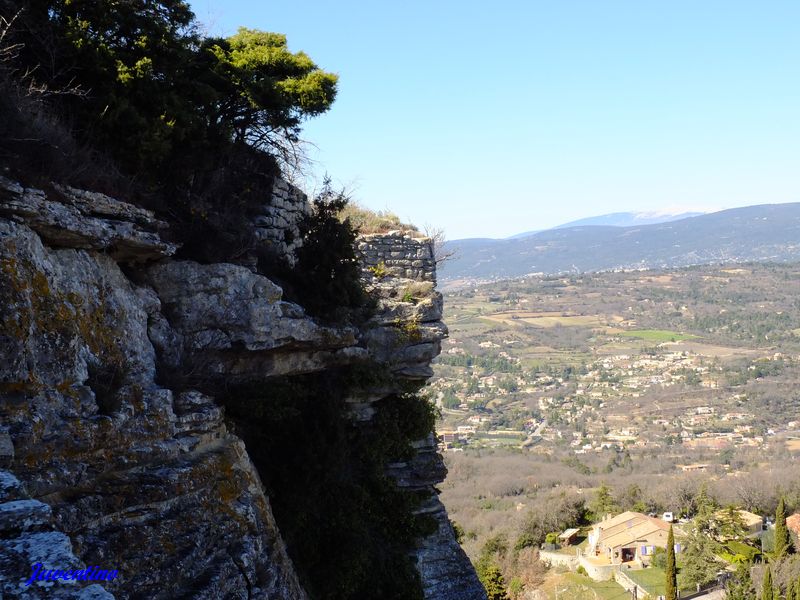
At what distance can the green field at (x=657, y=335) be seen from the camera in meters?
117

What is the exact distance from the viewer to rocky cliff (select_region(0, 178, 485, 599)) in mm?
4727

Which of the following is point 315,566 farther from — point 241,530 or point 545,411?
point 545,411

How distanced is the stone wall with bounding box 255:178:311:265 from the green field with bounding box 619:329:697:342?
114m

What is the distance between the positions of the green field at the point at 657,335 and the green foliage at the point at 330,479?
113628 mm

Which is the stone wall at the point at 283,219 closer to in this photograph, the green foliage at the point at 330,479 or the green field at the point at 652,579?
the green foliage at the point at 330,479

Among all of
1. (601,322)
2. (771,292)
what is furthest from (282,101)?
(771,292)

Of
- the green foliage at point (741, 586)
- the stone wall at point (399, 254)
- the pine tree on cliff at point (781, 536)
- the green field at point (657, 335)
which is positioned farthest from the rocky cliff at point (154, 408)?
the green field at point (657, 335)

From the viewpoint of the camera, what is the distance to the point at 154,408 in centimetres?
585

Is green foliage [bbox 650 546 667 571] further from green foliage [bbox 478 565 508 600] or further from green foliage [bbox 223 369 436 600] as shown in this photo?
green foliage [bbox 223 369 436 600]

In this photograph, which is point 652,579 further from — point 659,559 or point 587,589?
point 587,589

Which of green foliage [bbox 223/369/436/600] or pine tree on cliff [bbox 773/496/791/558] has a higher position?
green foliage [bbox 223/369/436/600]

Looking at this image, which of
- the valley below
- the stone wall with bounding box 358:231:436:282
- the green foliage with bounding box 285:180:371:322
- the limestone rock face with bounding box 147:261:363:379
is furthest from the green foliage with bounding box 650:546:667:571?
the limestone rock face with bounding box 147:261:363:379

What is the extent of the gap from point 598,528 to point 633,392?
62379 millimetres

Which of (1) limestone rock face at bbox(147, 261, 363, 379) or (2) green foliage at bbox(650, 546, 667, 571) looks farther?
(2) green foliage at bbox(650, 546, 667, 571)
